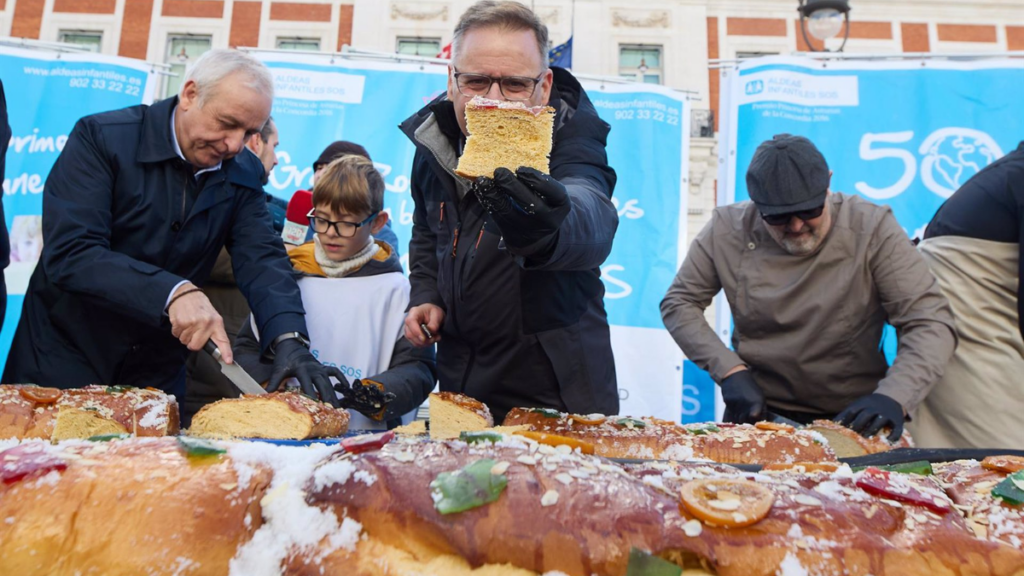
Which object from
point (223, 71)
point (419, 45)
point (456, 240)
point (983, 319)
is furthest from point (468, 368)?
point (419, 45)

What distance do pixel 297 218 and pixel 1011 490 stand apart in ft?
10.5

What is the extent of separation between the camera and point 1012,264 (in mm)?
2910

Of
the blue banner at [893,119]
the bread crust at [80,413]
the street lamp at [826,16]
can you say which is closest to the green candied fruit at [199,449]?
the bread crust at [80,413]

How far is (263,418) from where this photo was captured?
2.16 metres

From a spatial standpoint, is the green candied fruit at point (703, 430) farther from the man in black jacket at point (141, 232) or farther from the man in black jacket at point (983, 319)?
the man in black jacket at point (983, 319)

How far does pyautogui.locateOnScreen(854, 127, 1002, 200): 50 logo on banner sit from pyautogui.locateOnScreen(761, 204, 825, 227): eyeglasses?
3242 millimetres

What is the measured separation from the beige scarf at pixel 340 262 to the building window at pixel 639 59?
18009mm

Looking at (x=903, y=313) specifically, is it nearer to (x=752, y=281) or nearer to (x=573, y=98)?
(x=752, y=281)

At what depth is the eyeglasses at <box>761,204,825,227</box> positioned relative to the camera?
2.87 metres

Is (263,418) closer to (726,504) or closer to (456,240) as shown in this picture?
(456,240)

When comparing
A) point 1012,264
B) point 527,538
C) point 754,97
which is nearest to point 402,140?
point 754,97

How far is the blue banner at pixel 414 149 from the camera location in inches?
235

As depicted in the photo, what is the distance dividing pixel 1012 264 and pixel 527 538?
Result: 294 centimetres

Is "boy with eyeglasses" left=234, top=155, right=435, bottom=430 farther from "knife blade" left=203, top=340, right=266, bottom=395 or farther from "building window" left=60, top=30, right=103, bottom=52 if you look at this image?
"building window" left=60, top=30, right=103, bottom=52
